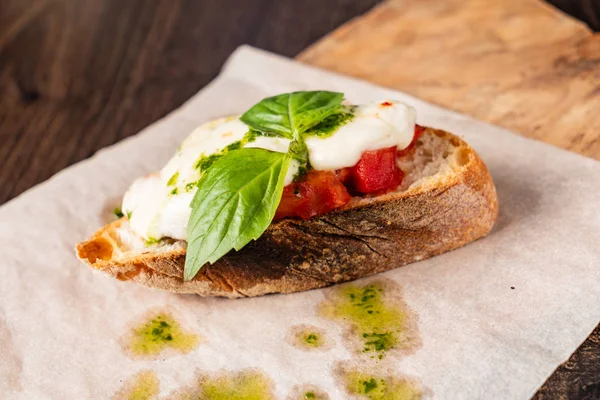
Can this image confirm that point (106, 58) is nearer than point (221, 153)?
No

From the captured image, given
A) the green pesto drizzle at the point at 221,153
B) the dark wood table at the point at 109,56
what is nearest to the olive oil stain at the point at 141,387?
the green pesto drizzle at the point at 221,153

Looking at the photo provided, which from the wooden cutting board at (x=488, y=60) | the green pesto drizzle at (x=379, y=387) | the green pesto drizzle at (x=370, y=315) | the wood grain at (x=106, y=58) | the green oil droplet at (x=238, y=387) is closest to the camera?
the green pesto drizzle at (x=379, y=387)

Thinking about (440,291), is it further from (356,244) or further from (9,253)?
(9,253)

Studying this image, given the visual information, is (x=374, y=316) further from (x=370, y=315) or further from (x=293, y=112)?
(x=293, y=112)

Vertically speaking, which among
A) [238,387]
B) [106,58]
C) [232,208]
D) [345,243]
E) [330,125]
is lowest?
[238,387]

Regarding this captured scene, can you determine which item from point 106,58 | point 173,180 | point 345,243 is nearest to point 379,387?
point 345,243

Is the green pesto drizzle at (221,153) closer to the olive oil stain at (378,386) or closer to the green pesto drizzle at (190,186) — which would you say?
the green pesto drizzle at (190,186)

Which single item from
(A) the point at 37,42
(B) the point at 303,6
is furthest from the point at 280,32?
(A) the point at 37,42

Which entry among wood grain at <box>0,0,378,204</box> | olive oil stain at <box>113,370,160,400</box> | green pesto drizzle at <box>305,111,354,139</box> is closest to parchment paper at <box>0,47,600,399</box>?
olive oil stain at <box>113,370,160,400</box>
